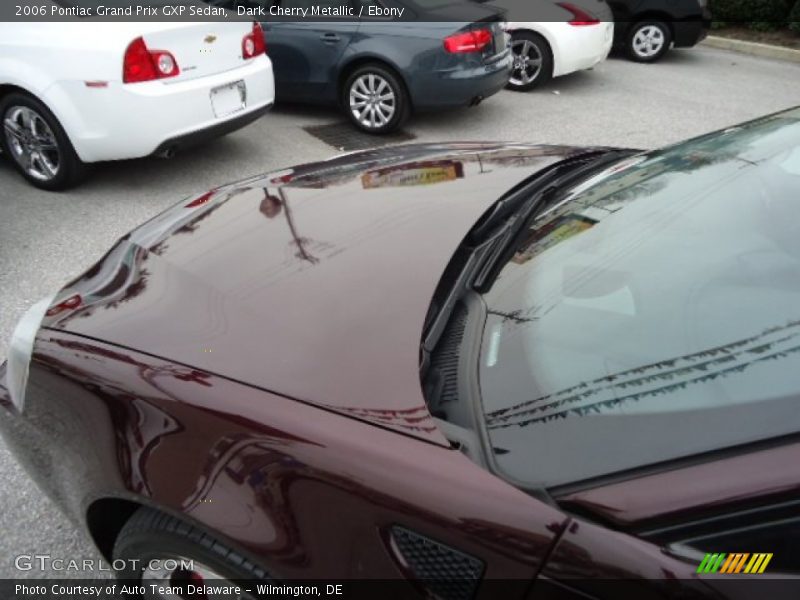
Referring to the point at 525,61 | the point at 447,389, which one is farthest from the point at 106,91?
the point at 525,61

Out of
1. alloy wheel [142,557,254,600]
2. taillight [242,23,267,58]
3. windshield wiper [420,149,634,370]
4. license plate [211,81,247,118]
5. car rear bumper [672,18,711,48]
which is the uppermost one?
car rear bumper [672,18,711,48]

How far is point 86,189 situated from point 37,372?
3.38m

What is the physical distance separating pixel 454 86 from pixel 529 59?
2.23m

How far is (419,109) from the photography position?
591 cm

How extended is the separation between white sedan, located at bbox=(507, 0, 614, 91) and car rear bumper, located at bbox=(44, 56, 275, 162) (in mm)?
4171

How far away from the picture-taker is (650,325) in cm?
132

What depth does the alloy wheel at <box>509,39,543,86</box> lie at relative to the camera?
743 cm

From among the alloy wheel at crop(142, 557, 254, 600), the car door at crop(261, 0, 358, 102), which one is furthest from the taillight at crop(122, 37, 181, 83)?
the alloy wheel at crop(142, 557, 254, 600)

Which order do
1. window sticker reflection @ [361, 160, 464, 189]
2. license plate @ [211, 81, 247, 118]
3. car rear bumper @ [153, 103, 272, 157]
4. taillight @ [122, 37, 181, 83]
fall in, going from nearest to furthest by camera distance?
1. window sticker reflection @ [361, 160, 464, 189]
2. taillight @ [122, 37, 181, 83]
3. car rear bumper @ [153, 103, 272, 157]
4. license plate @ [211, 81, 247, 118]

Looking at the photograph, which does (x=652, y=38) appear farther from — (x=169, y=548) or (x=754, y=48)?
(x=169, y=548)

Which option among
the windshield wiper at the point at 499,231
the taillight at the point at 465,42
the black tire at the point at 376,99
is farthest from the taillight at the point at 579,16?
the windshield wiper at the point at 499,231

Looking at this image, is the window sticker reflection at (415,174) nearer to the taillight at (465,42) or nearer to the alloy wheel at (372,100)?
the taillight at (465,42)

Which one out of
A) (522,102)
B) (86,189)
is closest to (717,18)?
(522,102)

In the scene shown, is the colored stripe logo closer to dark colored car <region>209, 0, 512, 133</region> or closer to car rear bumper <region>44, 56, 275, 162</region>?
car rear bumper <region>44, 56, 275, 162</region>
